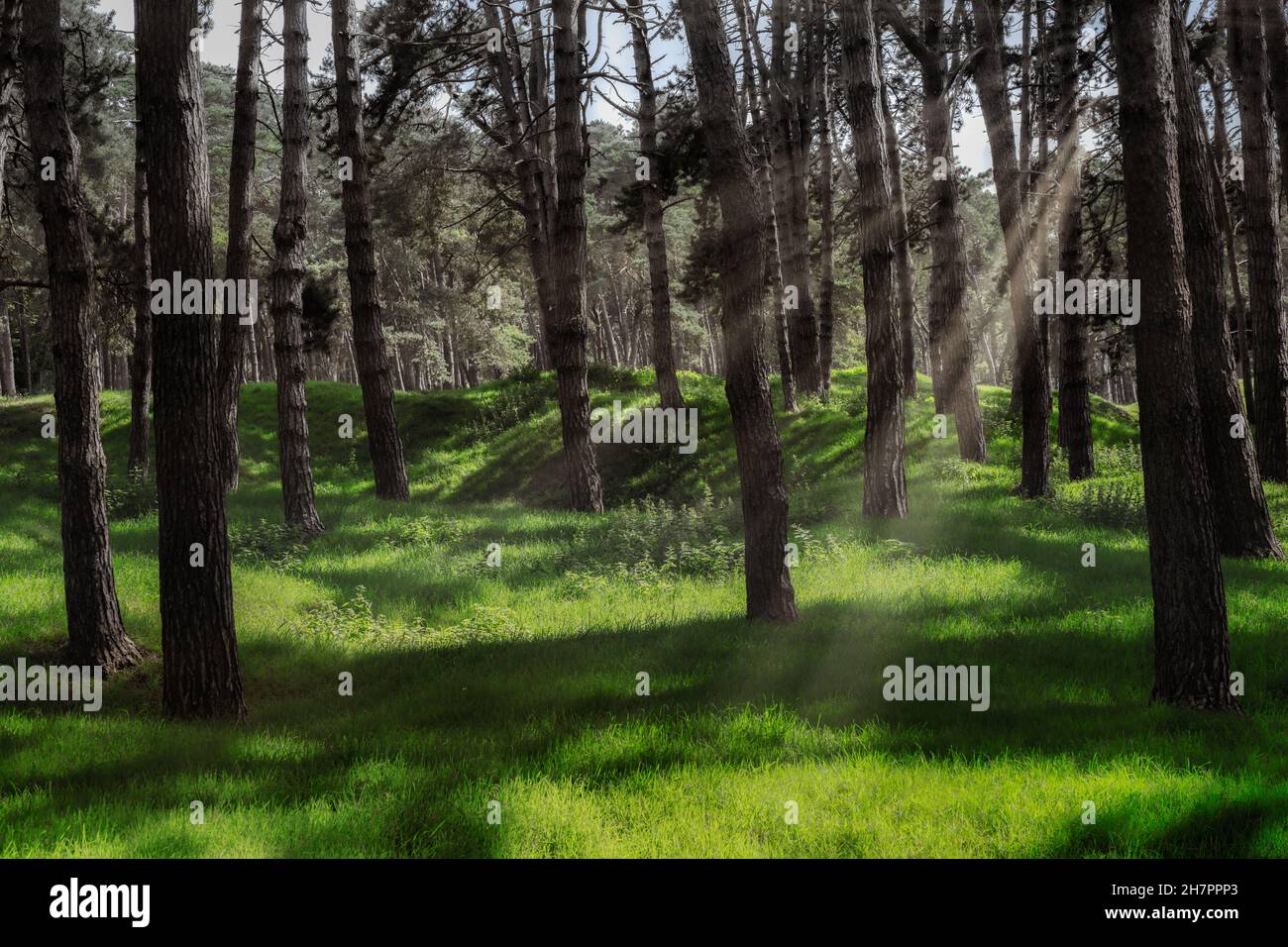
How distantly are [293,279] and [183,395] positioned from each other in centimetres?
793

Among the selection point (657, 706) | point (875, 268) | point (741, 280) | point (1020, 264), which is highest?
point (1020, 264)

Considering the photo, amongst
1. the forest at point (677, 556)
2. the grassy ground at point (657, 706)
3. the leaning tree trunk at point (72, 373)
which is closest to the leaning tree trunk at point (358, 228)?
the forest at point (677, 556)

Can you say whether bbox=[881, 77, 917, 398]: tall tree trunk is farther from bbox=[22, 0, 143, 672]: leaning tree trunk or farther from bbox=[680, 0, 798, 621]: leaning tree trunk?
bbox=[22, 0, 143, 672]: leaning tree trunk

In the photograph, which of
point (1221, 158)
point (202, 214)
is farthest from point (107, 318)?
point (1221, 158)

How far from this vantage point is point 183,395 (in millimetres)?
6047

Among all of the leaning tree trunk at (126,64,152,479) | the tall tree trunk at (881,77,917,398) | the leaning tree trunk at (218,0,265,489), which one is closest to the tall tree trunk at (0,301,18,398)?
the leaning tree trunk at (126,64,152,479)

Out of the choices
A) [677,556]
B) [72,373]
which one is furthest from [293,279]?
[677,556]

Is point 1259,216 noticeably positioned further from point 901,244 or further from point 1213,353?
point 901,244

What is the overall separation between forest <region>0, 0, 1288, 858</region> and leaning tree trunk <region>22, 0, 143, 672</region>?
3 cm

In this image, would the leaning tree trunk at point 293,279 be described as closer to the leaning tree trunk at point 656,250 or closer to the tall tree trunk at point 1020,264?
the leaning tree trunk at point 656,250

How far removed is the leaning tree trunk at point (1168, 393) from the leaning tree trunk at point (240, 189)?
12.6 metres

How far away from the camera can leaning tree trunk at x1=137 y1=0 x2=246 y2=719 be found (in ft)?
19.7

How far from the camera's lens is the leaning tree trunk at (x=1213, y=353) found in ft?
30.3

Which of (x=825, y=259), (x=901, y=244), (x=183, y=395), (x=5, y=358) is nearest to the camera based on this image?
(x=183, y=395)
